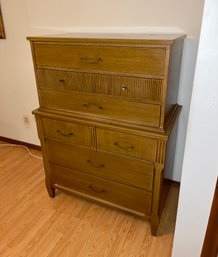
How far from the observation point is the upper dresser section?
1.11 metres

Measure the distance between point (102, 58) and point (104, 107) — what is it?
10.8 inches

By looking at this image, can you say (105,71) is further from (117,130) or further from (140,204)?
(140,204)

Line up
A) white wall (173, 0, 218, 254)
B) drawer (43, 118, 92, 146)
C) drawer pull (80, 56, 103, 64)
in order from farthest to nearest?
drawer (43, 118, 92, 146) → drawer pull (80, 56, 103, 64) → white wall (173, 0, 218, 254)

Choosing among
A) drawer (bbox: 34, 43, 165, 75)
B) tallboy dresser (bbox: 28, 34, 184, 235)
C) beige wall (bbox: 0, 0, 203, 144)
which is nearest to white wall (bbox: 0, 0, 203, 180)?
beige wall (bbox: 0, 0, 203, 144)

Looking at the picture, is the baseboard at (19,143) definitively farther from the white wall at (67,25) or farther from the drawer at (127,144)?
the drawer at (127,144)

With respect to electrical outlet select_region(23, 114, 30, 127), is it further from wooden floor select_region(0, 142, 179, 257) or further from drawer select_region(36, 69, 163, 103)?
drawer select_region(36, 69, 163, 103)

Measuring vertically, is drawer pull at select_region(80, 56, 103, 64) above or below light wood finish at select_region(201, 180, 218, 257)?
above

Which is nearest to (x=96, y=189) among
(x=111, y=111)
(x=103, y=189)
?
(x=103, y=189)

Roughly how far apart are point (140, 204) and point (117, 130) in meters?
0.54

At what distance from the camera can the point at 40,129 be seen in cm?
159

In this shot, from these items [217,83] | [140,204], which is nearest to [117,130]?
[140,204]

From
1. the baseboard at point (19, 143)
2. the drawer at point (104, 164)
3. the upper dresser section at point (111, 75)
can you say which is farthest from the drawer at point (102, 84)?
the baseboard at point (19, 143)

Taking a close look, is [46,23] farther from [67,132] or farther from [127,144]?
[127,144]

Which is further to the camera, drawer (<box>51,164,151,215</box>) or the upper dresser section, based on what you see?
drawer (<box>51,164,151,215</box>)
